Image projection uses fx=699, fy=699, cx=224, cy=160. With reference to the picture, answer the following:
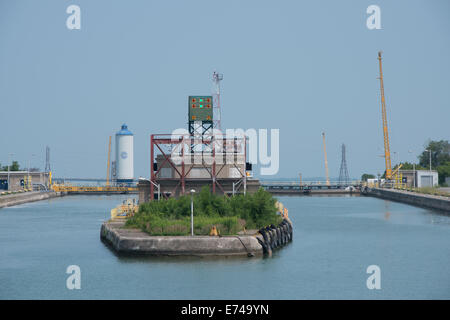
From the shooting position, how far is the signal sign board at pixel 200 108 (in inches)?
3162

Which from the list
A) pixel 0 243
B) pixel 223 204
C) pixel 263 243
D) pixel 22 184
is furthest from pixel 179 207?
pixel 22 184

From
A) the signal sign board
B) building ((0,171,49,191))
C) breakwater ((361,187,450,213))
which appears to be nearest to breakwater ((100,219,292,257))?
the signal sign board

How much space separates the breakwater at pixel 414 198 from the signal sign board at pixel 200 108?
3065 cm

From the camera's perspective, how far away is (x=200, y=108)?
265 ft

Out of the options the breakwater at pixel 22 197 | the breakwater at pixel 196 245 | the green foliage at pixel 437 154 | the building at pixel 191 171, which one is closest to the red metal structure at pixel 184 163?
the building at pixel 191 171

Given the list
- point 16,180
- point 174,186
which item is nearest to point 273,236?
point 174,186

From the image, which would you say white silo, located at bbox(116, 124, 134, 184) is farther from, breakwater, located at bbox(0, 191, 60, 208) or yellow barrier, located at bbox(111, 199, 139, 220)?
yellow barrier, located at bbox(111, 199, 139, 220)

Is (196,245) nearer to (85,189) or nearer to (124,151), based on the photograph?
(124,151)

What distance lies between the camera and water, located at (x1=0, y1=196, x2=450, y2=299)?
34.0m

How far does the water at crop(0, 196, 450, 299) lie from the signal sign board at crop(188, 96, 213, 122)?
24398 millimetres

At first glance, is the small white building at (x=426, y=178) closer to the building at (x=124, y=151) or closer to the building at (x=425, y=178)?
the building at (x=425, y=178)

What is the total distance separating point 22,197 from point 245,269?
81.3 meters
